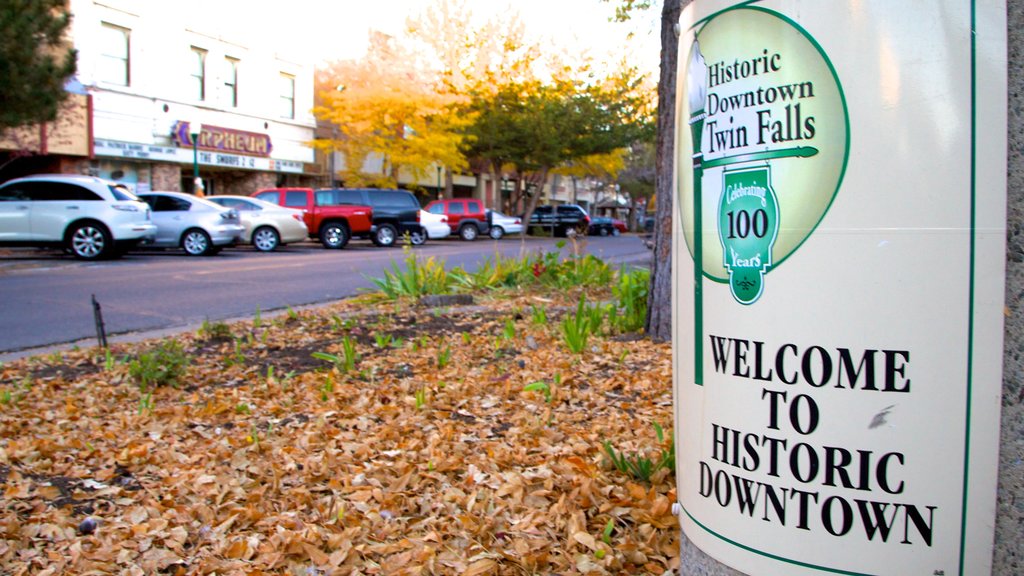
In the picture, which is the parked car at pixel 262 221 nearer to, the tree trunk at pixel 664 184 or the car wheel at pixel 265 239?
the car wheel at pixel 265 239

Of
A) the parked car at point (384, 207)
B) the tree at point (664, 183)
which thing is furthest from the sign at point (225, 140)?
the tree at point (664, 183)

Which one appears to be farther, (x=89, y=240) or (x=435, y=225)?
(x=435, y=225)

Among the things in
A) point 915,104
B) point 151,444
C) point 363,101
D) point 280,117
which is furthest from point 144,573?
point 280,117

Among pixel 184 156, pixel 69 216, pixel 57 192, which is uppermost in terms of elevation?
pixel 184 156

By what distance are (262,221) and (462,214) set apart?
40.9 ft

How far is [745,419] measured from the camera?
181cm

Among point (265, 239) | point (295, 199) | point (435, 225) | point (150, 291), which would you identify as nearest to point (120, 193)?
point (265, 239)

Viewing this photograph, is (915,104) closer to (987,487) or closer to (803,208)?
(803,208)

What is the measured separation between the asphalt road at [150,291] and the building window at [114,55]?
10746mm

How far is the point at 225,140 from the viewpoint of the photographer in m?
31.1

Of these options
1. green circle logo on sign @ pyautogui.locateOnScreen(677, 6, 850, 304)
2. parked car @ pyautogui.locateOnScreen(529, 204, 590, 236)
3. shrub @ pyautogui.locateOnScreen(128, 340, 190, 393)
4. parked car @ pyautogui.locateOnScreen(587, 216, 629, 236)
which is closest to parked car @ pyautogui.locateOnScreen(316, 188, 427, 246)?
parked car @ pyautogui.locateOnScreen(529, 204, 590, 236)

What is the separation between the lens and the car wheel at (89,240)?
56.3 feet

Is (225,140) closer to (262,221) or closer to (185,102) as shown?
(185,102)

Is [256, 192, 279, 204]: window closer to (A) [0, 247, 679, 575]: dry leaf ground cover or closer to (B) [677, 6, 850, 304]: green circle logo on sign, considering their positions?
(A) [0, 247, 679, 575]: dry leaf ground cover
